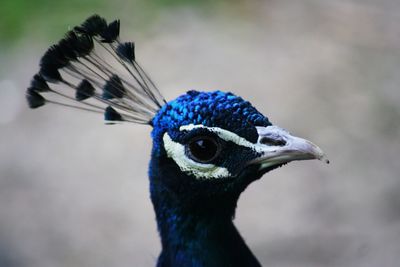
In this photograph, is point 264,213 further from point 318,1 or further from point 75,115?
point 318,1

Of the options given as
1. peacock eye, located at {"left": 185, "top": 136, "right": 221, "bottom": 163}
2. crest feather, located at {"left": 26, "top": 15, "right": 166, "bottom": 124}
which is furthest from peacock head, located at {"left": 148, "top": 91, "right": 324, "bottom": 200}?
crest feather, located at {"left": 26, "top": 15, "right": 166, "bottom": 124}

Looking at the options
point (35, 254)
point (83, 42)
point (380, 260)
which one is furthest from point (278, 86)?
point (83, 42)

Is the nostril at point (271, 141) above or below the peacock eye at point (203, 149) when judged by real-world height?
above

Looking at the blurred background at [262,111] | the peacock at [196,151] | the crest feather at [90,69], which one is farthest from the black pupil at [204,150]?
the blurred background at [262,111]

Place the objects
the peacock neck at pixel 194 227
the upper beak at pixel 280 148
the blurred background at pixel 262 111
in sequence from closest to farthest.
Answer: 1. the upper beak at pixel 280 148
2. the peacock neck at pixel 194 227
3. the blurred background at pixel 262 111

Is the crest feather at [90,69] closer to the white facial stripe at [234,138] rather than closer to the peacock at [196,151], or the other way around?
the peacock at [196,151]

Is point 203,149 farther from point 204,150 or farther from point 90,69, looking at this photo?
point 90,69
